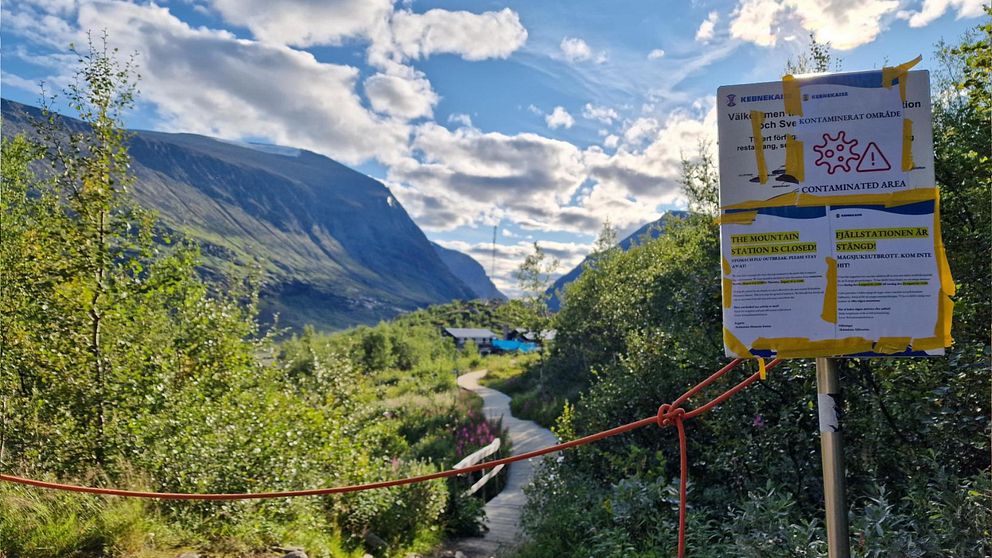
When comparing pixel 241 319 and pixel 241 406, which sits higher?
pixel 241 319

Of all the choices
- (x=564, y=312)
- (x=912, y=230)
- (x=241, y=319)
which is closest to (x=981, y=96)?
(x=912, y=230)

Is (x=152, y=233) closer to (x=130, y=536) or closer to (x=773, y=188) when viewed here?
(x=130, y=536)

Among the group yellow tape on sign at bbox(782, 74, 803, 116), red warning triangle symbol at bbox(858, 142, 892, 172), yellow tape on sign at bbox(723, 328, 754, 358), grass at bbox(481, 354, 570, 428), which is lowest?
grass at bbox(481, 354, 570, 428)

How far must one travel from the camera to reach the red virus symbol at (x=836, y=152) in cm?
171

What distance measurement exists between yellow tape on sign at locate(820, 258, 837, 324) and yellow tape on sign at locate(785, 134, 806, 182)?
0.29 m

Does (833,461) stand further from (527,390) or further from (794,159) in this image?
(527,390)

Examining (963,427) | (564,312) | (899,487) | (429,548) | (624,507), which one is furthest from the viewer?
(564,312)

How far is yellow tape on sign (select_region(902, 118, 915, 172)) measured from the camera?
1676mm

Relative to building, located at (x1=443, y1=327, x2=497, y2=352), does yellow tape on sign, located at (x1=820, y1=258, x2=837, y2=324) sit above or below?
above

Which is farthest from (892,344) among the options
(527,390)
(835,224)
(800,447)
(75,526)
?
(527,390)

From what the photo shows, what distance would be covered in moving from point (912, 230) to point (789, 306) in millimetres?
439

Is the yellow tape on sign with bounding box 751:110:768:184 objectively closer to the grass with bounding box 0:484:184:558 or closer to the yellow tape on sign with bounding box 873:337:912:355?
the yellow tape on sign with bounding box 873:337:912:355

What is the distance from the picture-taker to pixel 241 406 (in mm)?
5266

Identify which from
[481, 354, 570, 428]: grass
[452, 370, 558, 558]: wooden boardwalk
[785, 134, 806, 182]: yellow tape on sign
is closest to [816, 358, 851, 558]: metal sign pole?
[785, 134, 806, 182]: yellow tape on sign
